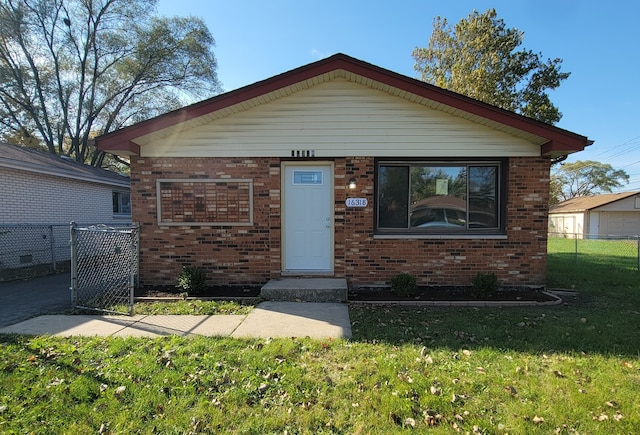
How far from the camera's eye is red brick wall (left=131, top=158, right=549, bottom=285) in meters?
6.68

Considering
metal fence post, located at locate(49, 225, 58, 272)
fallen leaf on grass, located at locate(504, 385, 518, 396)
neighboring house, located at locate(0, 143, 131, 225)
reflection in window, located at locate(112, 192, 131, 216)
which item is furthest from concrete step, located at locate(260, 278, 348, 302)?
reflection in window, located at locate(112, 192, 131, 216)

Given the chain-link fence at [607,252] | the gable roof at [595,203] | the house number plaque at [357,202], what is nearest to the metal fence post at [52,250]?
the house number plaque at [357,202]

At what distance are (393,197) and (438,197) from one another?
937mm

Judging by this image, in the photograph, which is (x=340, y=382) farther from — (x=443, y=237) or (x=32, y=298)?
(x=32, y=298)

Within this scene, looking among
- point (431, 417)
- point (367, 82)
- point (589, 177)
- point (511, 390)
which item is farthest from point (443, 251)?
point (589, 177)

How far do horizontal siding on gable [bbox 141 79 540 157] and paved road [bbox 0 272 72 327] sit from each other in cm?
319

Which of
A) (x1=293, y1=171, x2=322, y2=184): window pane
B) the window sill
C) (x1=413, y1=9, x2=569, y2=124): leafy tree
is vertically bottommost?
the window sill

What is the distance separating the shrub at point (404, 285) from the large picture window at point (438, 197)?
105 cm

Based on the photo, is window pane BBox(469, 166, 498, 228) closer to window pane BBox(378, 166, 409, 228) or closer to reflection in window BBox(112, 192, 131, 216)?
window pane BBox(378, 166, 409, 228)

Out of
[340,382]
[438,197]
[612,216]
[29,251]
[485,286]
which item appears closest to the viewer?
[340,382]

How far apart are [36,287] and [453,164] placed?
30.1 ft

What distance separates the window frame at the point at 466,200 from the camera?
22.2 feet

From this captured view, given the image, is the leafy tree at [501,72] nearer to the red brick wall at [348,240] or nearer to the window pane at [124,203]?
the red brick wall at [348,240]

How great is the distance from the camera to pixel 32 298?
6.22m
